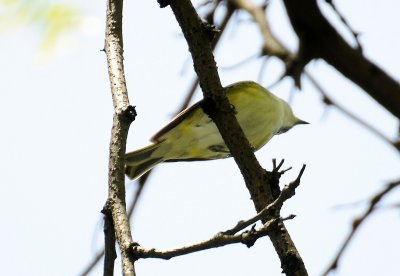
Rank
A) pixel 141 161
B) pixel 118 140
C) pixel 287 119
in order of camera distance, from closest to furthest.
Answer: pixel 118 140, pixel 141 161, pixel 287 119

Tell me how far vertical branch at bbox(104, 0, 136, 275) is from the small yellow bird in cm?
172

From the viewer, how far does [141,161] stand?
4352 millimetres

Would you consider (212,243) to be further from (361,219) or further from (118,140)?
(361,219)

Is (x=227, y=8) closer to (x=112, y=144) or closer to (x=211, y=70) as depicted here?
(x=211, y=70)

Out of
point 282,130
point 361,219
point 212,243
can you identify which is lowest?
point 212,243

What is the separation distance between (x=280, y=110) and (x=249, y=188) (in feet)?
8.13

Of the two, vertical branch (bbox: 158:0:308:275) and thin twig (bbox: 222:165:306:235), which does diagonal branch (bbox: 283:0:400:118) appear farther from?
thin twig (bbox: 222:165:306:235)

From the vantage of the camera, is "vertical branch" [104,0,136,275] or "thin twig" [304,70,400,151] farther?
"thin twig" [304,70,400,151]

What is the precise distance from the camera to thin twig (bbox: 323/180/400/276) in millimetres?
3047

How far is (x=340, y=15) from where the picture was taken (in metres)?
3.23

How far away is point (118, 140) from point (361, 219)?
1410mm

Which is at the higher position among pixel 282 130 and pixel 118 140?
pixel 282 130

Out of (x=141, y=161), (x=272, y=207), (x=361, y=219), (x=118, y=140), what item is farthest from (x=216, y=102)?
(x=141, y=161)

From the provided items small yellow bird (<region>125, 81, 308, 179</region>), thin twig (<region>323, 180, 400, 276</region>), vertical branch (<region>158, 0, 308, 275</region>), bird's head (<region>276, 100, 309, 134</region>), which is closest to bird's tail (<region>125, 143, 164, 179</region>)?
small yellow bird (<region>125, 81, 308, 179</region>)
